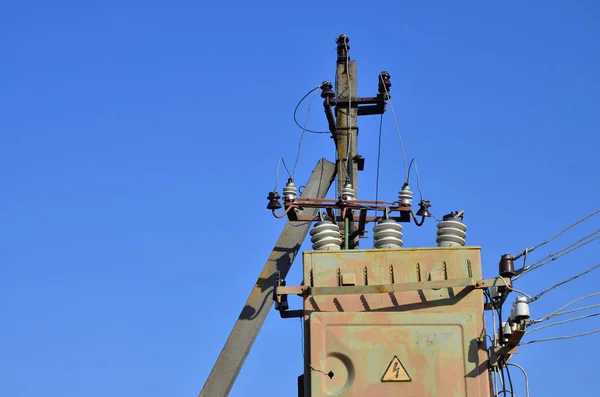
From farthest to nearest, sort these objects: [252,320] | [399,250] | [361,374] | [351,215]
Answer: [252,320] < [351,215] < [399,250] < [361,374]

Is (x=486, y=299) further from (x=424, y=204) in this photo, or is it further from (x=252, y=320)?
(x=252, y=320)

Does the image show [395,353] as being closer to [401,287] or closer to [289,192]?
[401,287]

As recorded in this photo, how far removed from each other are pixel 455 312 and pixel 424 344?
58 cm

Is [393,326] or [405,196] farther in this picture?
[405,196]

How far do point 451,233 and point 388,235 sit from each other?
813 millimetres

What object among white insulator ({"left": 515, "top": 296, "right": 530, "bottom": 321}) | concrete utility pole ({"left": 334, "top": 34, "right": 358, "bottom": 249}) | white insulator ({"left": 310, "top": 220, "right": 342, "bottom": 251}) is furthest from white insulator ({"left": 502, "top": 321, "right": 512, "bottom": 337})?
concrete utility pole ({"left": 334, "top": 34, "right": 358, "bottom": 249})

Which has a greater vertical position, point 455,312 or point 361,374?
point 455,312

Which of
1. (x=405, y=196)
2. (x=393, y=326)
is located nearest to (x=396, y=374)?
(x=393, y=326)

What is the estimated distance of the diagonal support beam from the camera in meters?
14.8

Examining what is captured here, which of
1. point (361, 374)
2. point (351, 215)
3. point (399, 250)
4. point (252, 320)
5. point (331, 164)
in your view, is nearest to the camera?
point (361, 374)

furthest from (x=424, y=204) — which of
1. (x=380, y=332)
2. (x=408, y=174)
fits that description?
(x=380, y=332)

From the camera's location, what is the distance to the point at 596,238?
12422 mm

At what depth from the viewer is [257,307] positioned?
597 inches

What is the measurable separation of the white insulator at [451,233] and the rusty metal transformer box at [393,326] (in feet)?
0.61
